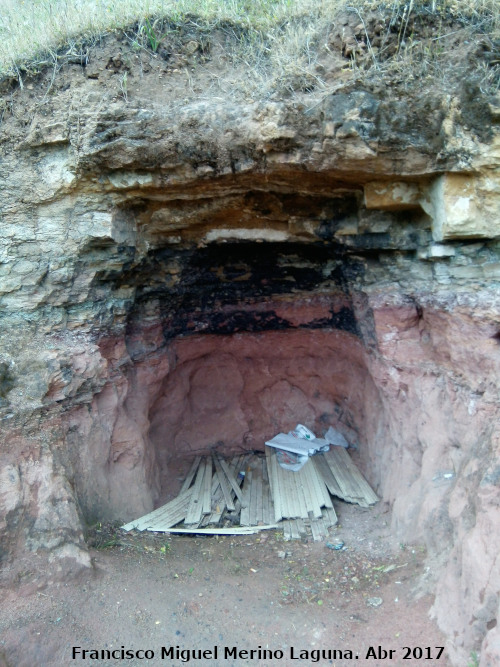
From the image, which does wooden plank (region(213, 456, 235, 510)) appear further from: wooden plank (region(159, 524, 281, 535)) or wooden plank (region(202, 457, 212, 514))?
wooden plank (region(159, 524, 281, 535))

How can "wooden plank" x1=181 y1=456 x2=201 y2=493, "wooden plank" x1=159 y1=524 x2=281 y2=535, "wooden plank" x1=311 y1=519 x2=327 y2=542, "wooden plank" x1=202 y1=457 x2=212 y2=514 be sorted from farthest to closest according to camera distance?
"wooden plank" x1=181 y1=456 x2=201 y2=493, "wooden plank" x1=202 y1=457 x2=212 y2=514, "wooden plank" x1=159 y1=524 x2=281 y2=535, "wooden plank" x1=311 y1=519 x2=327 y2=542

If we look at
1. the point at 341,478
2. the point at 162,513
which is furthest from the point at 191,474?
the point at 341,478

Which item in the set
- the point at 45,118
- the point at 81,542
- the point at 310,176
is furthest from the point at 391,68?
the point at 81,542

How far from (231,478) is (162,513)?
1092 mm

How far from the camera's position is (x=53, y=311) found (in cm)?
437

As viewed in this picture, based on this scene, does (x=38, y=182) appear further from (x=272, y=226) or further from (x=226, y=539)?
(x=226, y=539)

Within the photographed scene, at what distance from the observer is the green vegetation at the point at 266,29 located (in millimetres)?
3627

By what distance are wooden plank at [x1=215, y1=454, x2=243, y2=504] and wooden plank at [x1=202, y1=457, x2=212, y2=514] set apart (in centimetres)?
15

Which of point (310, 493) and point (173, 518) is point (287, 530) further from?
point (173, 518)

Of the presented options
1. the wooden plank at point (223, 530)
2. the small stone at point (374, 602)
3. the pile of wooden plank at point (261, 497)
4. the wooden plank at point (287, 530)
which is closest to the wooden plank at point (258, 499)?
the pile of wooden plank at point (261, 497)

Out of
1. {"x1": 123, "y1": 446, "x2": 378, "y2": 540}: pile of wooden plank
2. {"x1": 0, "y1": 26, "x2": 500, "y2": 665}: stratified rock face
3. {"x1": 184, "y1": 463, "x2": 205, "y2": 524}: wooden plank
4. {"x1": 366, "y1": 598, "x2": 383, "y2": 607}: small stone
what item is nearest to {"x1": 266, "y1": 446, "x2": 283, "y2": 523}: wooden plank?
{"x1": 123, "y1": 446, "x2": 378, "y2": 540}: pile of wooden plank

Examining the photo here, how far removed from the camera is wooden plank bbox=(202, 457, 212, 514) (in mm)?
5547

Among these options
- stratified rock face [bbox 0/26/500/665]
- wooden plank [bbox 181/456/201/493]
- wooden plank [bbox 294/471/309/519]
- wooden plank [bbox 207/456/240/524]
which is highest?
stratified rock face [bbox 0/26/500/665]

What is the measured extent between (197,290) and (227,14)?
9.29 ft
